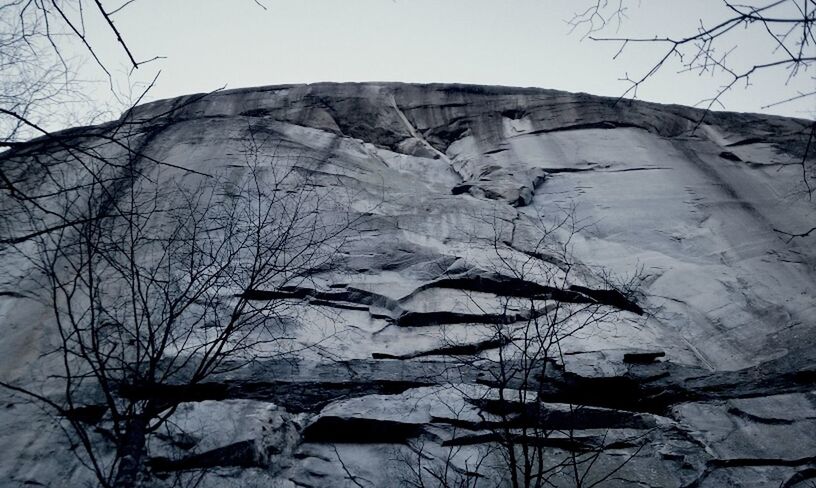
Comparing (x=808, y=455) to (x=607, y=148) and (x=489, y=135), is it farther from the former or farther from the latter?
(x=489, y=135)

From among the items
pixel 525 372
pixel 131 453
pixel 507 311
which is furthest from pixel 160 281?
pixel 507 311

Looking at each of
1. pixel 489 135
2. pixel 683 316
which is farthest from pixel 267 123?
pixel 683 316

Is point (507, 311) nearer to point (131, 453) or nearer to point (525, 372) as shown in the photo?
point (525, 372)

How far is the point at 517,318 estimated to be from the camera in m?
5.97

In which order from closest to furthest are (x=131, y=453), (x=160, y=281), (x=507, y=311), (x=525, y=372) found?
1. (x=131, y=453)
2. (x=160, y=281)
3. (x=525, y=372)
4. (x=507, y=311)

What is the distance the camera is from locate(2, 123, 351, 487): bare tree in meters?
3.67

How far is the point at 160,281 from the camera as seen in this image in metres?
3.94

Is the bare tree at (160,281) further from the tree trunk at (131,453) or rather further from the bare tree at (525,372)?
the bare tree at (525,372)

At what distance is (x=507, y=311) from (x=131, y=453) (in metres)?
4.13

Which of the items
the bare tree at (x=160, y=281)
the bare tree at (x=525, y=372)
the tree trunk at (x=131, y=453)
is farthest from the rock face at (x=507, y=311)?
the tree trunk at (x=131, y=453)

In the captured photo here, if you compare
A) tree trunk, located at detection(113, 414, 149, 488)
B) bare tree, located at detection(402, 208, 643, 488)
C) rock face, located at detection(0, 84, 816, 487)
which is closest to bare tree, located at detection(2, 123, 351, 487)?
tree trunk, located at detection(113, 414, 149, 488)

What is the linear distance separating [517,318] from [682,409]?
1904mm

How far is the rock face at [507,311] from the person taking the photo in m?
4.42

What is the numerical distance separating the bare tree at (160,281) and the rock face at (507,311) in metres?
0.23
